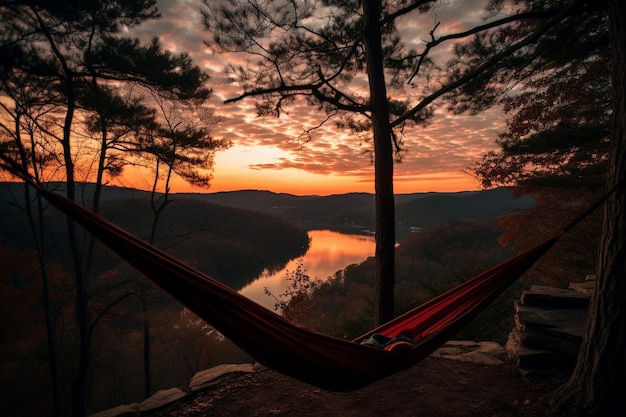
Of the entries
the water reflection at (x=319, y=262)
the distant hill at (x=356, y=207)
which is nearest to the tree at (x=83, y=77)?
the water reflection at (x=319, y=262)

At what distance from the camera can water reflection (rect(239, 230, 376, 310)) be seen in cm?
1933

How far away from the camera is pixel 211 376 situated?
8.52ft

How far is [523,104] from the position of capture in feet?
15.6

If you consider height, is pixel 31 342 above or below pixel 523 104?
below

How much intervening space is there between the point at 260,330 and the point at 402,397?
57.6 inches

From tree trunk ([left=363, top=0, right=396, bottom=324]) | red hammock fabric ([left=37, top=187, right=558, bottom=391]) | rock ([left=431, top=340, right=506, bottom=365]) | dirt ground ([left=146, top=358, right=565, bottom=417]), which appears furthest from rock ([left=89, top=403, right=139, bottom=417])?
rock ([left=431, top=340, right=506, bottom=365])

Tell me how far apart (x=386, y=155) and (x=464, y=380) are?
180 cm

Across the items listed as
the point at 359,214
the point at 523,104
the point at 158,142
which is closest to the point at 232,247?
the point at 158,142

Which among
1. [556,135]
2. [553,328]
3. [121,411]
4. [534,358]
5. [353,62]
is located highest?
[353,62]

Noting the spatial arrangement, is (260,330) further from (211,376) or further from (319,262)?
(319,262)

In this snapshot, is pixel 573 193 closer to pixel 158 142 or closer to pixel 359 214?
pixel 158 142

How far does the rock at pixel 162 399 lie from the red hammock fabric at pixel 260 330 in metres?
1.56

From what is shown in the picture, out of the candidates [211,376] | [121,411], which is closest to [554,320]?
[211,376]

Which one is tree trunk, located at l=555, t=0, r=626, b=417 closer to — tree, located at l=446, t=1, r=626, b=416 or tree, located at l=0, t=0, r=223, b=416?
tree, located at l=446, t=1, r=626, b=416
